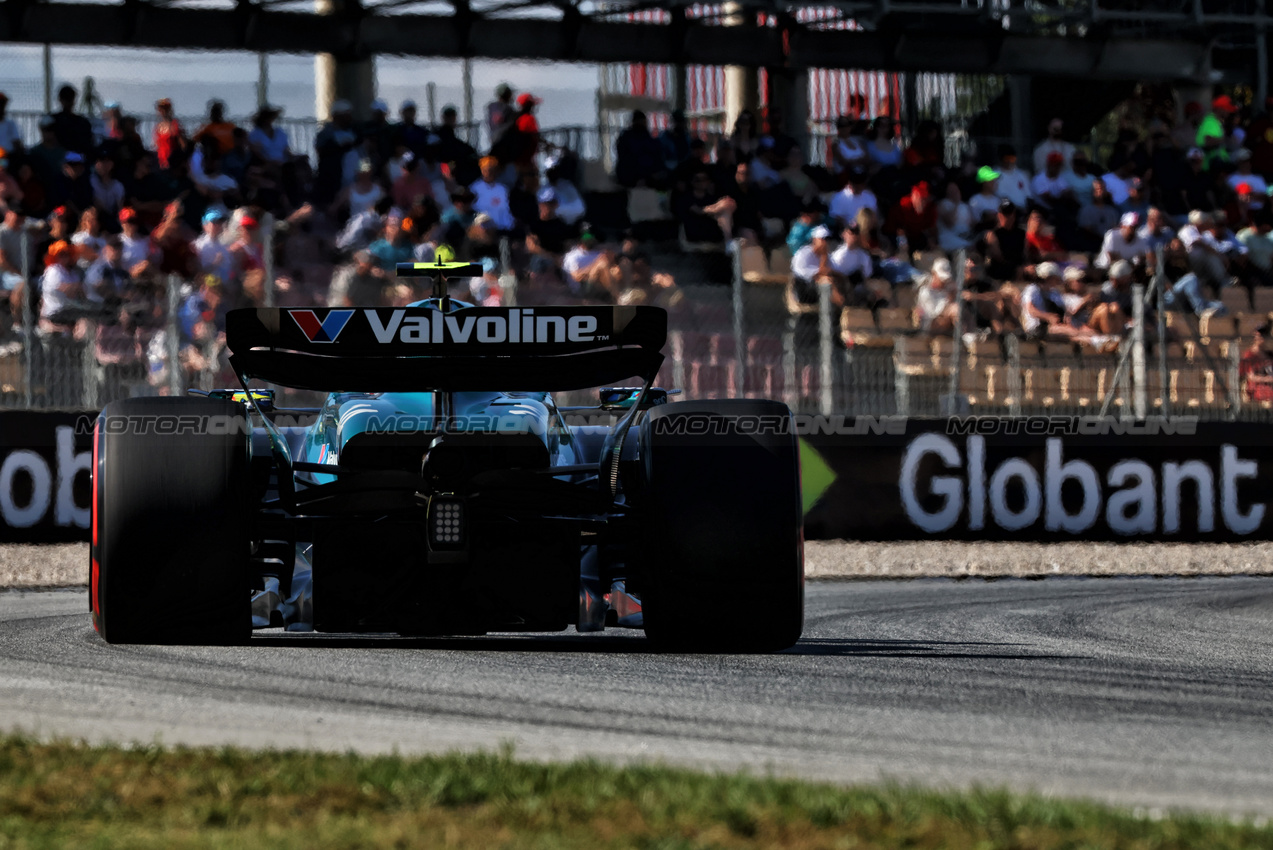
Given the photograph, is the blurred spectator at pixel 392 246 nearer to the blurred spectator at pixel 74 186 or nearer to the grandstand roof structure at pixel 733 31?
the blurred spectator at pixel 74 186

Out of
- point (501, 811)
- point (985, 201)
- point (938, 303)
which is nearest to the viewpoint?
point (501, 811)

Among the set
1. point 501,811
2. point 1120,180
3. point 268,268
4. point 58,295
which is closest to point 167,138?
point 268,268

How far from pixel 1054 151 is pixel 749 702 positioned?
16218 mm

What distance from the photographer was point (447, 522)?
6449 mm

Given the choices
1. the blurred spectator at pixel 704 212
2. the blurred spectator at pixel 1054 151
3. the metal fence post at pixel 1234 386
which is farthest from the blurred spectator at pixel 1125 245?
the metal fence post at pixel 1234 386

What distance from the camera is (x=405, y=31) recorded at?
67.9 ft

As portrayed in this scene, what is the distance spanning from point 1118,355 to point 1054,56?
10.4 metres

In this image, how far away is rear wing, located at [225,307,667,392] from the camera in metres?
6.55

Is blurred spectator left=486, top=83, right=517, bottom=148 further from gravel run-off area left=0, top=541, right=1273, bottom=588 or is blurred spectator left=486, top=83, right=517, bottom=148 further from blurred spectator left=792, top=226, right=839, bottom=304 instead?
gravel run-off area left=0, top=541, right=1273, bottom=588

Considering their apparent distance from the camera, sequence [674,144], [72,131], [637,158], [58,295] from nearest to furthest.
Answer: [58,295] < [72,131] < [637,158] < [674,144]

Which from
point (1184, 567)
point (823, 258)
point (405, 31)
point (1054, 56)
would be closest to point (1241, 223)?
point (1054, 56)

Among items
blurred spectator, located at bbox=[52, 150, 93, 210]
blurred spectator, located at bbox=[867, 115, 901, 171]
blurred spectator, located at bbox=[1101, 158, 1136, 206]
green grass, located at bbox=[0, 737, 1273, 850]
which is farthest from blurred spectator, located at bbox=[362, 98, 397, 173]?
green grass, located at bbox=[0, 737, 1273, 850]

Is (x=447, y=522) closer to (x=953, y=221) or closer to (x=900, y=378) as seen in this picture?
(x=900, y=378)

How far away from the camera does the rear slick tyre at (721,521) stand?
6582 mm
